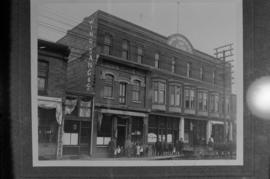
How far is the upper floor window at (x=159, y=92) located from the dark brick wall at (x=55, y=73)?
149 cm

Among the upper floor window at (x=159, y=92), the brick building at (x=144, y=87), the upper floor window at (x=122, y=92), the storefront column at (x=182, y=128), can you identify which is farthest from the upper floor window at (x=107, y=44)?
the storefront column at (x=182, y=128)

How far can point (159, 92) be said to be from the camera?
206 inches

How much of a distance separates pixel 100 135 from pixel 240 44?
2739 mm

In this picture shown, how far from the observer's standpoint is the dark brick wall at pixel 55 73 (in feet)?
16.2

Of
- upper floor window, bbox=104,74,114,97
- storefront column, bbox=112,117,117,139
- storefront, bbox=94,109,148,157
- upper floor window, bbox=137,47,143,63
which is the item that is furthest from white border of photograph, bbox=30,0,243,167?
upper floor window, bbox=104,74,114,97

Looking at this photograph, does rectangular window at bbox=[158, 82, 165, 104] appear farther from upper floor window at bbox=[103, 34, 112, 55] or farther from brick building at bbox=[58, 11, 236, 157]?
upper floor window at bbox=[103, 34, 112, 55]

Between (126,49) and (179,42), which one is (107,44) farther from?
(179,42)

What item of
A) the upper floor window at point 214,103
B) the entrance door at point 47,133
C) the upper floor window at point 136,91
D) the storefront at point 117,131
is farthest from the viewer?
the upper floor window at point 214,103

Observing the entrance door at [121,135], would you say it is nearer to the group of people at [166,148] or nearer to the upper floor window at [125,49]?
the group of people at [166,148]

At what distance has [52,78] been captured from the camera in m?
4.95

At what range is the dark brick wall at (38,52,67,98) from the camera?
4930 mm

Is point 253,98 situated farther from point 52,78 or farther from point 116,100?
point 52,78

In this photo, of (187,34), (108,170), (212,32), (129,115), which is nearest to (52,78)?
(129,115)

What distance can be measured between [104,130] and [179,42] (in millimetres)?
1895
